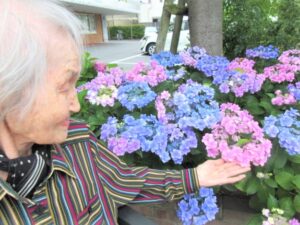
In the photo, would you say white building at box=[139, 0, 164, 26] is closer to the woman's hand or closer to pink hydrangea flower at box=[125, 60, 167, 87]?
pink hydrangea flower at box=[125, 60, 167, 87]

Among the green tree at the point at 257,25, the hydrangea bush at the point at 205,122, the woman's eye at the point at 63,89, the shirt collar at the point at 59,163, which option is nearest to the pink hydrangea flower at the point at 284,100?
the hydrangea bush at the point at 205,122

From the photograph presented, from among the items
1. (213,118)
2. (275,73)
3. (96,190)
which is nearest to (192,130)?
(213,118)

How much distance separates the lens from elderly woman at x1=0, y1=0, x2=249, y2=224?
0.96 m

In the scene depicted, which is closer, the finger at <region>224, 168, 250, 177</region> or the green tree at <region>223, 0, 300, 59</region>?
the finger at <region>224, 168, 250, 177</region>

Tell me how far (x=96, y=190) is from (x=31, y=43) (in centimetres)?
59

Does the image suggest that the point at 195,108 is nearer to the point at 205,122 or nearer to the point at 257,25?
the point at 205,122

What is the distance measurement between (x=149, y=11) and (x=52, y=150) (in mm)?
42624

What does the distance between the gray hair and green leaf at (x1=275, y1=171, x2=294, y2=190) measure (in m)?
1.12

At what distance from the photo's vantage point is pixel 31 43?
3.12 ft

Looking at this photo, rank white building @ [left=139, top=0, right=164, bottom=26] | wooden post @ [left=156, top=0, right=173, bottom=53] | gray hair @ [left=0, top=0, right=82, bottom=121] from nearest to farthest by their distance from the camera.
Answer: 1. gray hair @ [left=0, top=0, right=82, bottom=121]
2. wooden post @ [left=156, top=0, right=173, bottom=53]
3. white building @ [left=139, top=0, right=164, bottom=26]

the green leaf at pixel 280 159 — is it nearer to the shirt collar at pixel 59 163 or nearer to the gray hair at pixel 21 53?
the shirt collar at pixel 59 163

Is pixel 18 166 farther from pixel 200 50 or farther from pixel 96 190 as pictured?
pixel 200 50

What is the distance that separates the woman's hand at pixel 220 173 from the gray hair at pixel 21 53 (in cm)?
70

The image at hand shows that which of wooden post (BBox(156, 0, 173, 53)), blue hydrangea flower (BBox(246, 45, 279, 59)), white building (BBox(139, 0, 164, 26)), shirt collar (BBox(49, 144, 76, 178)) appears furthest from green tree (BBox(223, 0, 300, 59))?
white building (BBox(139, 0, 164, 26))
